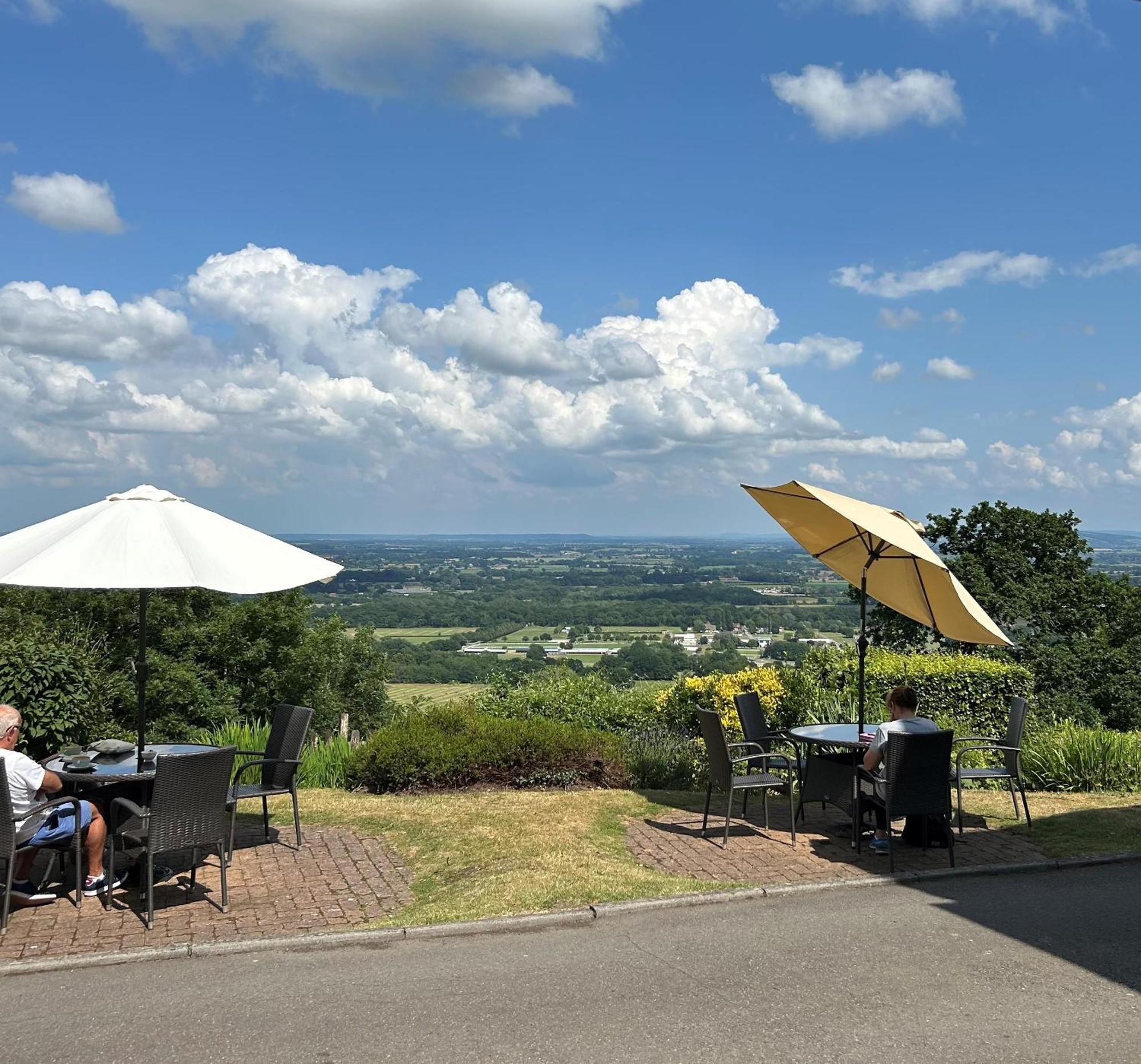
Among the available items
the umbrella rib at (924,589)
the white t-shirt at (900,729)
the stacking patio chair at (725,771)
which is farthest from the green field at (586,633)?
the white t-shirt at (900,729)

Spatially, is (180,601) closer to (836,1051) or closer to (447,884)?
(447,884)

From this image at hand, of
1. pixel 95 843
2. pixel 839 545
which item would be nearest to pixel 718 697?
pixel 839 545

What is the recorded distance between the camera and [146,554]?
627cm

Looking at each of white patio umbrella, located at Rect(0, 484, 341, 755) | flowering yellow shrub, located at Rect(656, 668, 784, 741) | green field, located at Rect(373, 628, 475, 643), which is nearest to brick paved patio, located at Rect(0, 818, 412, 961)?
white patio umbrella, located at Rect(0, 484, 341, 755)

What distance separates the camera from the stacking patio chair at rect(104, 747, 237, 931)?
6031mm

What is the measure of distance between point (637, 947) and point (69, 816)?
3735mm

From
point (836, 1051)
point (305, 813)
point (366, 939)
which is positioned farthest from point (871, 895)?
point (305, 813)

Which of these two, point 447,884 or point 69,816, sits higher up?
point 69,816

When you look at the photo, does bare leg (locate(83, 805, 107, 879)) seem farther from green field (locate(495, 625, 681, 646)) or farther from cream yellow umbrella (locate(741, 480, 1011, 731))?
green field (locate(495, 625, 681, 646))

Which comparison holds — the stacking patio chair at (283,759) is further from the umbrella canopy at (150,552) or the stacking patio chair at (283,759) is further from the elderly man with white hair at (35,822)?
the umbrella canopy at (150,552)

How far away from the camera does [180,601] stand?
19859mm

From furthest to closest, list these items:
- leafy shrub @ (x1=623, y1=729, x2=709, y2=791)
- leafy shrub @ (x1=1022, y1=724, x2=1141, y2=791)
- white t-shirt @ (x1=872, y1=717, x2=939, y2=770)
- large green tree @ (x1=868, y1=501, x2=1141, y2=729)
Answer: large green tree @ (x1=868, y1=501, x2=1141, y2=729) < leafy shrub @ (x1=623, y1=729, x2=709, y2=791) < leafy shrub @ (x1=1022, y1=724, x2=1141, y2=791) < white t-shirt @ (x1=872, y1=717, x2=939, y2=770)

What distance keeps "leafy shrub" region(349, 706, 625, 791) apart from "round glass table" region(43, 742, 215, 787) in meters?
2.83

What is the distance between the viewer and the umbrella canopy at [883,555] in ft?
25.6
